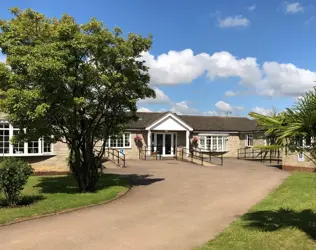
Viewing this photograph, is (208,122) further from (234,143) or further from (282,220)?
(282,220)

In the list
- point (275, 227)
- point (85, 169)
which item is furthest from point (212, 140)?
point (275, 227)

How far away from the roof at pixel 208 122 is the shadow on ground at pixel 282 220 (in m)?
21.9

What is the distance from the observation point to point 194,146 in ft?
110

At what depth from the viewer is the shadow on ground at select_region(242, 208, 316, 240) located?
7.94 m

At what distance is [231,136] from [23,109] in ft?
90.7

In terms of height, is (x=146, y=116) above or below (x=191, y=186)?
above

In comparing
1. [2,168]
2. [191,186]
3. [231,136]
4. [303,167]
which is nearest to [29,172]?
[2,168]

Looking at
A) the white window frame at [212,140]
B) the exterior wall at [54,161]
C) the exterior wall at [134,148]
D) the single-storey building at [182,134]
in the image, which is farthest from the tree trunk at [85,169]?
the white window frame at [212,140]

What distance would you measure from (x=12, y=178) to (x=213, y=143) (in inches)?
1031

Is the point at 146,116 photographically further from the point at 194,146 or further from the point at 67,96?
the point at 67,96

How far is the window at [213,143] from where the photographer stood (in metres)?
34.2

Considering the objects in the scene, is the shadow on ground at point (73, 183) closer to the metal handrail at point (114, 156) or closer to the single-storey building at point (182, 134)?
the metal handrail at point (114, 156)

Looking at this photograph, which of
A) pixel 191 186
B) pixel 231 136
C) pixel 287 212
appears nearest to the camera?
pixel 287 212

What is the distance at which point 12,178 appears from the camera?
1045 centimetres
